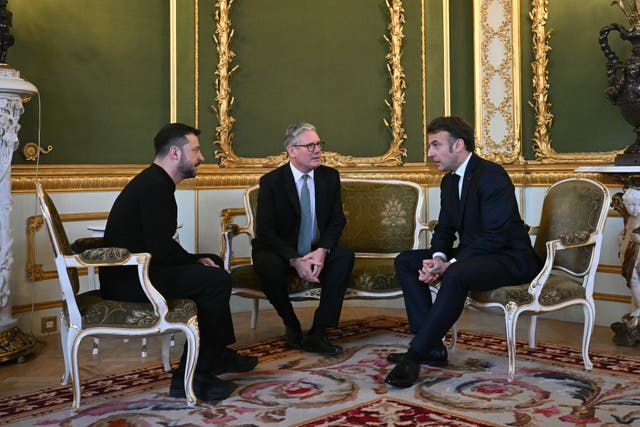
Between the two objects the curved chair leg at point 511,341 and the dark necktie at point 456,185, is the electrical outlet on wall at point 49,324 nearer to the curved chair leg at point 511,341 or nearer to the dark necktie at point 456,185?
the dark necktie at point 456,185

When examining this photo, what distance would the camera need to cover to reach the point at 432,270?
364cm

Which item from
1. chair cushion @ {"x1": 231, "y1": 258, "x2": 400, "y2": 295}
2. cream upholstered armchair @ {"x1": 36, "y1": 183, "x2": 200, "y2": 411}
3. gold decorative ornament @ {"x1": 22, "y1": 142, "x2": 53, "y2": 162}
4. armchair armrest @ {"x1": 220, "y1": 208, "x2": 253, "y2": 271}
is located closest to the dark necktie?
chair cushion @ {"x1": 231, "y1": 258, "x2": 400, "y2": 295}

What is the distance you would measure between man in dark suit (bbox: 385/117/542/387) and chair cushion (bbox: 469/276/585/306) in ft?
0.16

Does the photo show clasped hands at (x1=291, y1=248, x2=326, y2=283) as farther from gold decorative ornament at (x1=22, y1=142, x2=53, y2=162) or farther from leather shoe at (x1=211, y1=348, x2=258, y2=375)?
gold decorative ornament at (x1=22, y1=142, x2=53, y2=162)

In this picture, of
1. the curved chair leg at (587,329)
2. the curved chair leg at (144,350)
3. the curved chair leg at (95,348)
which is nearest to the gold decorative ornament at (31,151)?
the curved chair leg at (95,348)

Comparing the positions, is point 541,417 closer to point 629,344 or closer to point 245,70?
point 629,344

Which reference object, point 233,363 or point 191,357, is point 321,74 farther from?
point 191,357

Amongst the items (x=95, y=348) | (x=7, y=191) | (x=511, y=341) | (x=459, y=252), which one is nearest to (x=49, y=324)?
(x=95, y=348)

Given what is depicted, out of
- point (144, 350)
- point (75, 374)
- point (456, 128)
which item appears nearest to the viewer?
point (75, 374)

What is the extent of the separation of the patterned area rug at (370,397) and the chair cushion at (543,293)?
14.1 inches

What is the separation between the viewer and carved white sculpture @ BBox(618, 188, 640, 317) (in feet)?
13.8

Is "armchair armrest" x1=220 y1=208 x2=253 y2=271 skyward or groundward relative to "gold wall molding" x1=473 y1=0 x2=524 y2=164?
groundward

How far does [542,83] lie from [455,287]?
8.02 feet

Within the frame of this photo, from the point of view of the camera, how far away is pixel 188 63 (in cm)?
519
